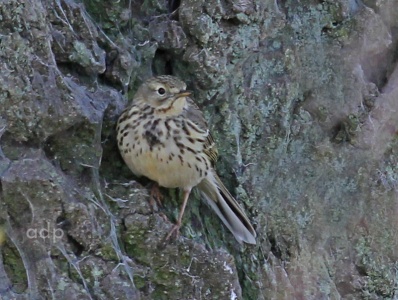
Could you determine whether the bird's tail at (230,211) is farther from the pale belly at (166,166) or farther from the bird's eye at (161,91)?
the bird's eye at (161,91)

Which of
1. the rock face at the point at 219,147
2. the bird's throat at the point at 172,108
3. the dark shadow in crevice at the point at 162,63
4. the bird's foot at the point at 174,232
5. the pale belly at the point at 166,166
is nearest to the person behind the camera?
the rock face at the point at 219,147

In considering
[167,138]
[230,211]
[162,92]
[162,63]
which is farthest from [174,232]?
[162,63]

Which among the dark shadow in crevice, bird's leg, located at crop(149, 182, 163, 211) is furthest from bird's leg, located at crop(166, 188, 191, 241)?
the dark shadow in crevice

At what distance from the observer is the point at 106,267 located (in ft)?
15.5

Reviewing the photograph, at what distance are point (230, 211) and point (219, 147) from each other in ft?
1.18

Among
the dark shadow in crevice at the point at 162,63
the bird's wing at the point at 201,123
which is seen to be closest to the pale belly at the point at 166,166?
the bird's wing at the point at 201,123

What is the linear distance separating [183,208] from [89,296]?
898 millimetres

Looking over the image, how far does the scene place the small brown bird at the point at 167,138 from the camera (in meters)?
5.16

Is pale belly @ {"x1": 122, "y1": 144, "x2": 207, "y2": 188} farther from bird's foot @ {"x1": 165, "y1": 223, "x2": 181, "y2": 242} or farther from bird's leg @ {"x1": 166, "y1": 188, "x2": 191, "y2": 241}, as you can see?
bird's foot @ {"x1": 165, "y1": 223, "x2": 181, "y2": 242}

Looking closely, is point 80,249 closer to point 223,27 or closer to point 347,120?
point 223,27

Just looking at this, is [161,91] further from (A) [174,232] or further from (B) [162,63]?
(A) [174,232]

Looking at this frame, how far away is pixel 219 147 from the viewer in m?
5.65

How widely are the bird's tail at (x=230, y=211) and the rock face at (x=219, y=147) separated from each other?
7 cm

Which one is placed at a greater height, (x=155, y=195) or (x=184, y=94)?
(x=184, y=94)
